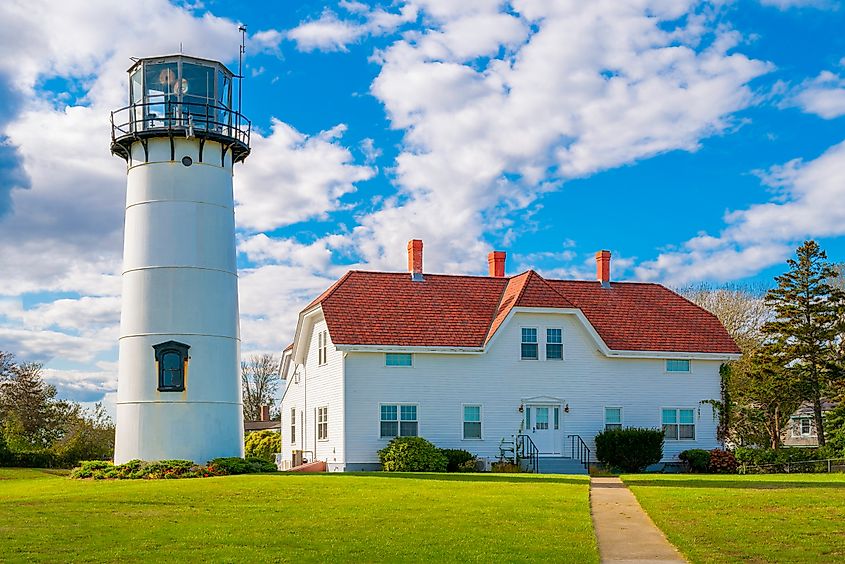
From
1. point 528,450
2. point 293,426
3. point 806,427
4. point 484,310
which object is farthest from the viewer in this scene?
point 806,427

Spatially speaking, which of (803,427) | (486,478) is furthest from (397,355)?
(803,427)

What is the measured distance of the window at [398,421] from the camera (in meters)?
33.0

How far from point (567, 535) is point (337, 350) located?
60.4 feet

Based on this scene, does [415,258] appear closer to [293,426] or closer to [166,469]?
[293,426]

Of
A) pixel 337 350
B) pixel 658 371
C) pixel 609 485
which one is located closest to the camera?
pixel 609 485

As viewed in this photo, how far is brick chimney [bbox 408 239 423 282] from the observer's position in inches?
1454

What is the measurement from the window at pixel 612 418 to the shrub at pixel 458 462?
5.58 meters

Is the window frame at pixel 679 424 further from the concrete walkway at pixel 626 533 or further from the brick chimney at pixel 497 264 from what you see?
the concrete walkway at pixel 626 533

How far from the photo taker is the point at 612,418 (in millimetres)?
35625

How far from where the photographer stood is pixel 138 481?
27.0 meters

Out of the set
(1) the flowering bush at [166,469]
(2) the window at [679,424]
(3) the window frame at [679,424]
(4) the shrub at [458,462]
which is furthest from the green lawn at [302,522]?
(2) the window at [679,424]

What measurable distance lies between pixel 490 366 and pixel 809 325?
47.0 feet

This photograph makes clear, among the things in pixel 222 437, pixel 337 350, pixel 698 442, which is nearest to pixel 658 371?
pixel 698 442

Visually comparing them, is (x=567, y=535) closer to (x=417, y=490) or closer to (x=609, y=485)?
(x=417, y=490)
